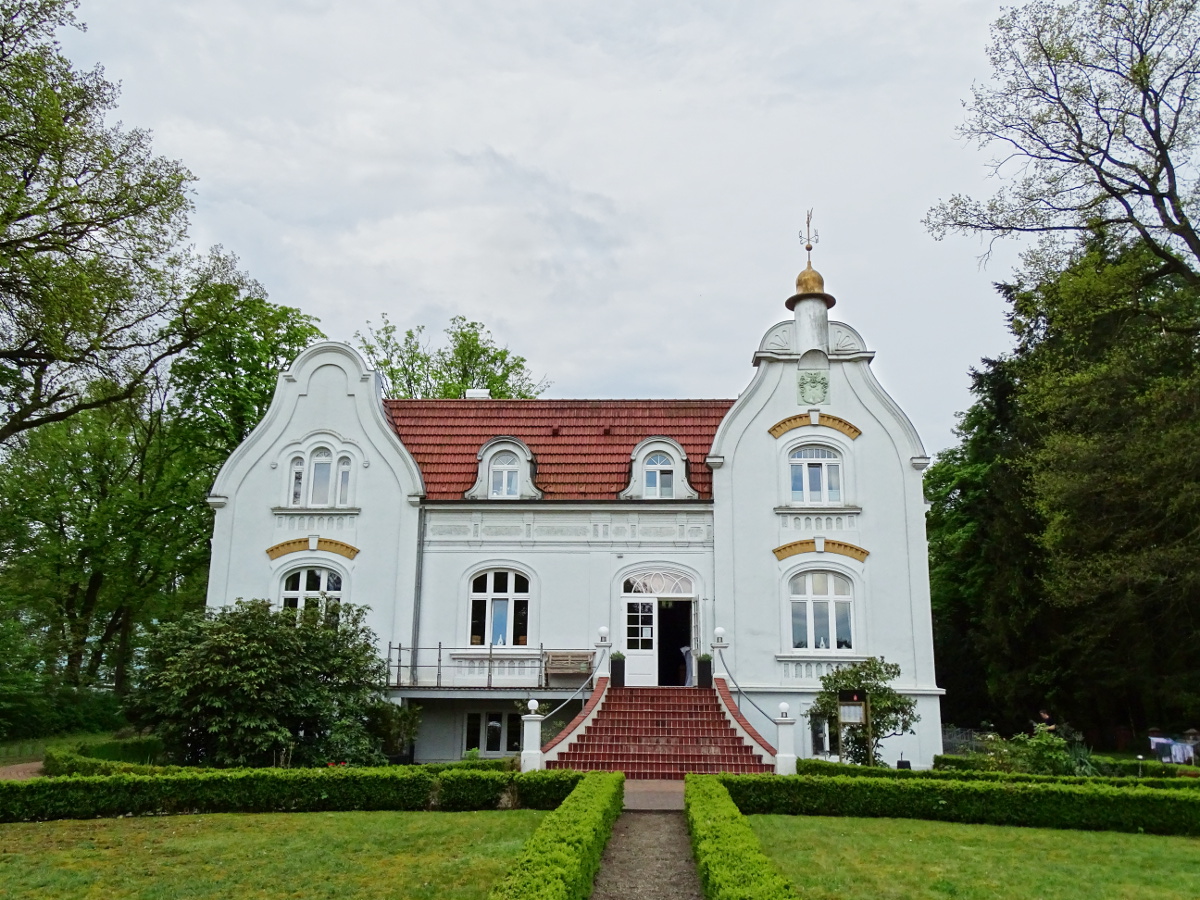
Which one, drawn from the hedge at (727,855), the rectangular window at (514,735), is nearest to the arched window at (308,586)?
the rectangular window at (514,735)

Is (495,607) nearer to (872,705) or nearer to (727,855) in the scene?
(872,705)

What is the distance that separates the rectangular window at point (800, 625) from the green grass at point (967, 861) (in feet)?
29.0

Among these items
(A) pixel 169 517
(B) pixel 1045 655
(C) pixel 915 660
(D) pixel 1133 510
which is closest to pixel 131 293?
(A) pixel 169 517

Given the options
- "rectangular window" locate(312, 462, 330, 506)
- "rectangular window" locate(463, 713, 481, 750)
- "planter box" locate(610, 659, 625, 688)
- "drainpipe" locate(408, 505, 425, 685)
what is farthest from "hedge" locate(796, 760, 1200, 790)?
"rectangular window" locate(312, 462, 330, 506)

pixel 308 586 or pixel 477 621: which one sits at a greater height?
pixel 308 586

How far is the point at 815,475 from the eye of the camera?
78.1 feet

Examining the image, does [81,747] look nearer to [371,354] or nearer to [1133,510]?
[371,354]

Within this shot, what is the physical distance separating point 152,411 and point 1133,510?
1265 inches

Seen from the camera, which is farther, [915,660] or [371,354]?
[371,354]

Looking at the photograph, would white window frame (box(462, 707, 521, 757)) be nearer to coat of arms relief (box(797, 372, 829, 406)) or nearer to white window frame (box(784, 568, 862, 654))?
white window frame (box(784, 568, 862, 654))

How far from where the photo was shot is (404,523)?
23.5m

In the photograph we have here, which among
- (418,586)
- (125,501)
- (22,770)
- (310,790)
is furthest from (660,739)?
(125,501)

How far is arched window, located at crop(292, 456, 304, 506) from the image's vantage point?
2395cm

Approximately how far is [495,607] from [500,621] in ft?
1.18
